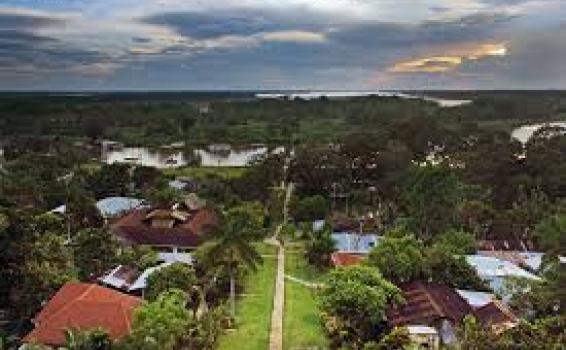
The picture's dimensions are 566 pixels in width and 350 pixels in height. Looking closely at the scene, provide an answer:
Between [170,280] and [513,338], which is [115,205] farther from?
[513,338]

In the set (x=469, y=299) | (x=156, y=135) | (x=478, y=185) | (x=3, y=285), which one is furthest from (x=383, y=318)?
(x=156, y=135)

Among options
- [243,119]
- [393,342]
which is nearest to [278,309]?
[393,342]

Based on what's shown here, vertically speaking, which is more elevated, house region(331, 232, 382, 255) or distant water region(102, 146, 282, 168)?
house region(331, 232, 382, 255)

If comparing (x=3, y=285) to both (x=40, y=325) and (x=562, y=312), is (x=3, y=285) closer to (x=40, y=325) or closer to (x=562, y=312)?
(x=40, y=325)

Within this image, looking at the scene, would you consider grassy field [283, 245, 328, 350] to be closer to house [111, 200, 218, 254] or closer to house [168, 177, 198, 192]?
house [111, 200, 218, 254]

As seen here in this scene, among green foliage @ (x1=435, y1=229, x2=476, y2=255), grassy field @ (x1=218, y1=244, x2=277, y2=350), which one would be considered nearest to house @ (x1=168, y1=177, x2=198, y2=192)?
grassy field @ (x1=218, y1=244, x2=277, y2=350)

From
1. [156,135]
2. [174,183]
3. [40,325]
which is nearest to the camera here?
[40,325]
